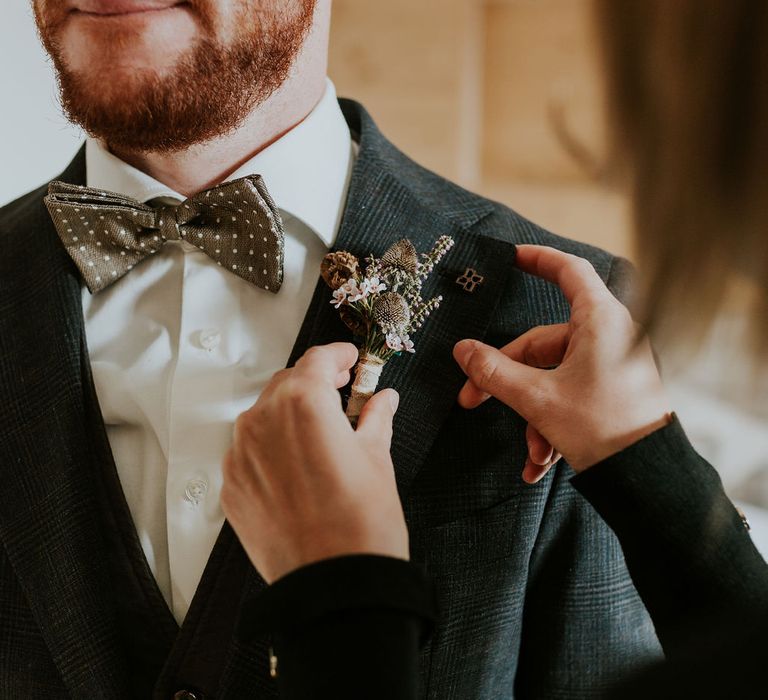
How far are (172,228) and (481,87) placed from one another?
1.70m

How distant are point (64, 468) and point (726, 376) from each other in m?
0.67

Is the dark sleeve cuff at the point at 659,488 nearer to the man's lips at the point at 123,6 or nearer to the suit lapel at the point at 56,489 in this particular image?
the suit lapel at the point at 56,489

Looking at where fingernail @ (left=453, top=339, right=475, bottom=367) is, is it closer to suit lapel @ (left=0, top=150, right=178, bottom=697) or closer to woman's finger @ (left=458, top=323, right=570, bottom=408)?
woman's finger @ (left=458, top=323, right=570, bottom=408)

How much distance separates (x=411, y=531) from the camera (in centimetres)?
89

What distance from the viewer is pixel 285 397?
737 mm

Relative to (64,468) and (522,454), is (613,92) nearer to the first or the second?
(522,454)

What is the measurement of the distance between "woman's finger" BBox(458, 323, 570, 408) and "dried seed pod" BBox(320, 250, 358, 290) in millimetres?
170

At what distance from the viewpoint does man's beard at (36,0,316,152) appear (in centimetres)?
92

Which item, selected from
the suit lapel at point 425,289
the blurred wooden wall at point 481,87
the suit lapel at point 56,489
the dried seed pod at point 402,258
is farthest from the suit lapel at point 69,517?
the blurred wooden wall at point 481,87

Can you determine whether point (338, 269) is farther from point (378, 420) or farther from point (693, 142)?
point (693, 142)

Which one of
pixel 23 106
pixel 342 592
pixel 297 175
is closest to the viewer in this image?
pixel 342 592

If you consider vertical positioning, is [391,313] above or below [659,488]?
above

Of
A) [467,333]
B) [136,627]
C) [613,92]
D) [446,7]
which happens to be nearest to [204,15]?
[467,333]

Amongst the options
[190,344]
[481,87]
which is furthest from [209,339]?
[481,87]
